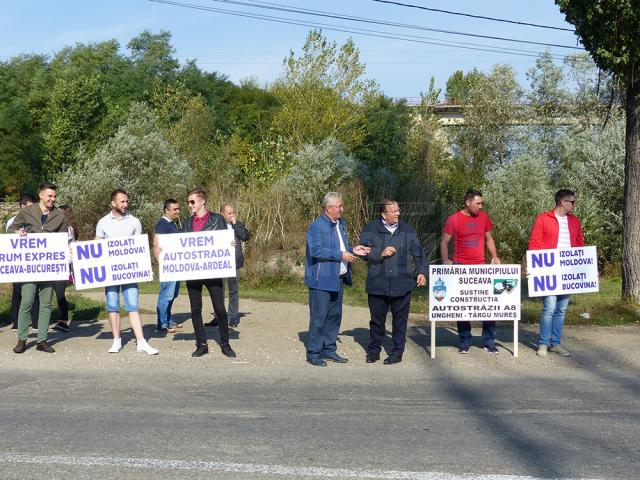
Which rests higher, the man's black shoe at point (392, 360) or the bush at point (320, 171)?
the bush at point (320, 171)

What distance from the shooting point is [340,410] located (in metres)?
7.87

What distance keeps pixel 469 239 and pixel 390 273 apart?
4.56ft

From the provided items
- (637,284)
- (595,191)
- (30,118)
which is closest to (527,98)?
(595,191)

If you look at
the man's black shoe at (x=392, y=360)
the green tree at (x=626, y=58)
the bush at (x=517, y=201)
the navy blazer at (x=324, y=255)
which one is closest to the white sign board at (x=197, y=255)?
the navy blazer at (x=324, y=255)

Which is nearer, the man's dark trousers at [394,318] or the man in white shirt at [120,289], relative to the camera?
the man's dark trousers at [394,318]

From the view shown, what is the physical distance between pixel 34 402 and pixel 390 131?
51045 mm

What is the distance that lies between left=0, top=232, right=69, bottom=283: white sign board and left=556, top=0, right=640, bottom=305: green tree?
26.7 feet

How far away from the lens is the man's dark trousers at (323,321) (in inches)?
411

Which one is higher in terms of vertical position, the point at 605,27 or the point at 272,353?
the point at 605,27

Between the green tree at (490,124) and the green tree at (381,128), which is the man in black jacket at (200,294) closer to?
the green tree at (381,128)

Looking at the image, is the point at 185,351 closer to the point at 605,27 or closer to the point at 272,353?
the point at 272,353

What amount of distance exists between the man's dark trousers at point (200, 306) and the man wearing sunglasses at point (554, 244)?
3.84 metres

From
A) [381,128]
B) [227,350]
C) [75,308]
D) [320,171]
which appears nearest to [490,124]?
[381,128]

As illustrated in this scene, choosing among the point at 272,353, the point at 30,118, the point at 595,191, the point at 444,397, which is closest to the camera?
the point at 444,397
